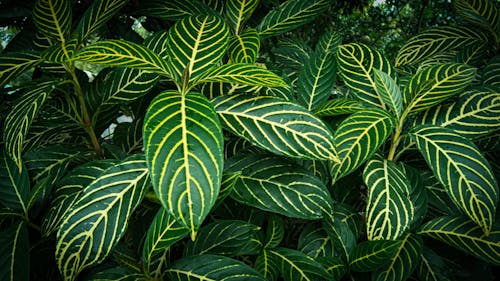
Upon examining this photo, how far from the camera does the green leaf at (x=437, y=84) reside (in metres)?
0.78

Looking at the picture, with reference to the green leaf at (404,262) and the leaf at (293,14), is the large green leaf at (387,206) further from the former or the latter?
the leaf at (293,14)

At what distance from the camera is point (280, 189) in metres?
0.73

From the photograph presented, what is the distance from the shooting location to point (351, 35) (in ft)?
13.2

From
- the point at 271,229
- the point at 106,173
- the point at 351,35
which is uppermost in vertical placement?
the point at 106,173

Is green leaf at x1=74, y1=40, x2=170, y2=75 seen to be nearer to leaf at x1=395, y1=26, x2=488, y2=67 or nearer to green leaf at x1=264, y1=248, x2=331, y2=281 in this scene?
green leaf at x1=264, y1=248, x2=331, y2=281

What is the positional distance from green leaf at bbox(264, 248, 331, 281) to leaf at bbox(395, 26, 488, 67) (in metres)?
0.78

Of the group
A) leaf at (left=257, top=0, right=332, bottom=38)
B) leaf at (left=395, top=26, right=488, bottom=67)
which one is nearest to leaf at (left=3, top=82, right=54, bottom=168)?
leaf at (left=257, top=0, right=332, bottom=38)

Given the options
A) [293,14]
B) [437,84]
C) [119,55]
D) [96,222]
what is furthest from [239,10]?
[96,222]

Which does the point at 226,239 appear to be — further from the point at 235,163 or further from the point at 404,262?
the point at 404,262

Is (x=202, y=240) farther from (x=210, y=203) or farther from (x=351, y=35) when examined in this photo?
(x=351, y=35)

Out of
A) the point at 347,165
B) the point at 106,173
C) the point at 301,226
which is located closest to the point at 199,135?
the point at 106,173

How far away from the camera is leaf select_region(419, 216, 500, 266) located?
0.75m

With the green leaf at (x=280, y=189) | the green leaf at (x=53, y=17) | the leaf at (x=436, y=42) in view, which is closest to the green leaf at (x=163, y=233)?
the green leaf at (x=280, y=189)

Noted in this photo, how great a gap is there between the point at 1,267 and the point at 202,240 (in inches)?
15.5
